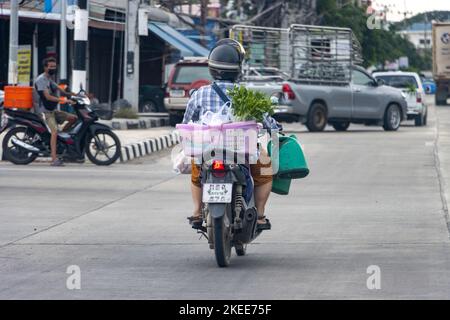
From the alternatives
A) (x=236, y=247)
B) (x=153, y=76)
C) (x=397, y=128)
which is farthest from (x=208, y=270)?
(x=153, y=76)

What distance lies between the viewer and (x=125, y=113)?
30.1 m

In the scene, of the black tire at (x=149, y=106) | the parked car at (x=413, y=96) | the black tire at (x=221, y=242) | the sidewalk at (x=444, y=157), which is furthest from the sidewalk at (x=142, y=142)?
the black tire at (x=221, y=242)

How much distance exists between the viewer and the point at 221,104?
29.8ft

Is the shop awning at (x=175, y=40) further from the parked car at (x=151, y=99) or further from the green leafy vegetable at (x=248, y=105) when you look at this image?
the green leafy vegetable at (x=248, y=105)

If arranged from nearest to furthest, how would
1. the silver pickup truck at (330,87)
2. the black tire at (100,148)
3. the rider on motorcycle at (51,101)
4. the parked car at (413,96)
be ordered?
1. the rider on motorcycle at (51,101)
2. the black tire at (100,148)
3. the silver pickup truck at (330,87)
4. the parked car at (413,96)

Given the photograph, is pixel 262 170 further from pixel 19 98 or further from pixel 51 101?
pixel 19 98

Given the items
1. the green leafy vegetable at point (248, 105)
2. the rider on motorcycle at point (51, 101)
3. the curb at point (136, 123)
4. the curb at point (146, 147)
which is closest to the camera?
the green leafy vegetable at point (248, 105)

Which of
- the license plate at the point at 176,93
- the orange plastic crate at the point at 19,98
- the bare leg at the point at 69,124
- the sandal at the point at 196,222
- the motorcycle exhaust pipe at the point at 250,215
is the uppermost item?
the license plate at the point at 176,93

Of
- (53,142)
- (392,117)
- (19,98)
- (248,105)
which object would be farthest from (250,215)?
(392,117)

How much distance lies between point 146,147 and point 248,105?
519 inches

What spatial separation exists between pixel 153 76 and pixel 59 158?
76.0 ft

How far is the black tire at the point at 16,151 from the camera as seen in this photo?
18.6 meters

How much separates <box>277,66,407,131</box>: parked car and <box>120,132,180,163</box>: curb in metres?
5.05

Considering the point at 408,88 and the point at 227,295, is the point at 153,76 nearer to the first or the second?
the point at 408,88
